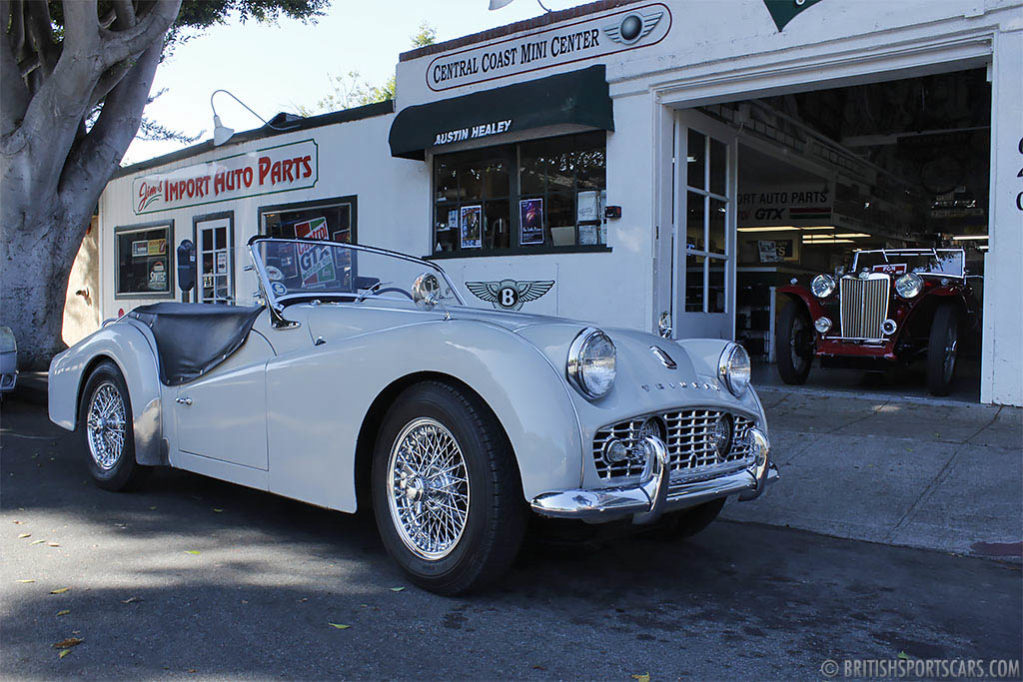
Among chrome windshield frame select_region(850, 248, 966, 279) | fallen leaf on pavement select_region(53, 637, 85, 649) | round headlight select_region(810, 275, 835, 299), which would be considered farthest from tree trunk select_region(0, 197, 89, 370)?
chrome windshield frame select_region(850, 248, 966, 279)

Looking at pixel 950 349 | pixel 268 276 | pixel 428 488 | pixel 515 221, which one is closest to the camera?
pixel 428 488

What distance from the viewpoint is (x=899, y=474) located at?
5.49m

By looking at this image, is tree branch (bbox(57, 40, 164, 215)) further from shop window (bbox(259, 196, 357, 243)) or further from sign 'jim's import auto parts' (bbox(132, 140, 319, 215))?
sign 'jim's import auto parts' (bbox(132, 140, 319, 215))

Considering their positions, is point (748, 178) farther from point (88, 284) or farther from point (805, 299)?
point (88, 284)

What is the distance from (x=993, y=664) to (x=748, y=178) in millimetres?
12959

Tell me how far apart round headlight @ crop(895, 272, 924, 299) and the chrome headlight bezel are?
2.07 ft

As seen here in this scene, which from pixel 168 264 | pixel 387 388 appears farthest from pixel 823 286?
pixel 168 264

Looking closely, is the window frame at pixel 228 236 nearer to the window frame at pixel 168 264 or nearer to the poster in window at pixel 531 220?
the window frame at pixel 168 264

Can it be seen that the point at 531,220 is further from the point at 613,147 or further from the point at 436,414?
the point at 436,414

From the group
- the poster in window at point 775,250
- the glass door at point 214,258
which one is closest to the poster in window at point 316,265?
the glass door at point 214,258

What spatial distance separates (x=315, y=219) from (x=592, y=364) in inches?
403

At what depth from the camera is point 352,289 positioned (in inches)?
187

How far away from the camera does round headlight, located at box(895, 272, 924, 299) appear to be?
7.93 meters

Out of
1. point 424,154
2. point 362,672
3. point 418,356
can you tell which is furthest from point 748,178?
point 362,672
